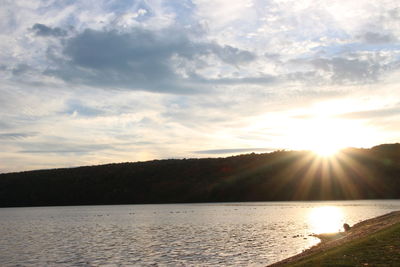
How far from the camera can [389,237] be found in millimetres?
29422

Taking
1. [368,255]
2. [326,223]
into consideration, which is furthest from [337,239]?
[326,223]

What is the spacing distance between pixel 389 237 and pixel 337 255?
535cm

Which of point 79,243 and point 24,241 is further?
point 24,241

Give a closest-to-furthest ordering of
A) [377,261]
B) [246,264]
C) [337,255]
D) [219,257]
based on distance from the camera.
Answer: [377,261], [337,255], [246,264], [219,257]

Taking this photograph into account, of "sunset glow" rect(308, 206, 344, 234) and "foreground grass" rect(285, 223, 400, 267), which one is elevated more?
"foreground grass" rect(285, 223, 400, 267)

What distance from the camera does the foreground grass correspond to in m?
23.2

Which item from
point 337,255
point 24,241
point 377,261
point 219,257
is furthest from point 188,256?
point 24,241

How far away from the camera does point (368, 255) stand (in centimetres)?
2497

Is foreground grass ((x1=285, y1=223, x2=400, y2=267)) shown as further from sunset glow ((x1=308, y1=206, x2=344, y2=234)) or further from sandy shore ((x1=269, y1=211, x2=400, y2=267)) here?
sunset glow ((x1=308, y1=206, x2=344, y2=234))

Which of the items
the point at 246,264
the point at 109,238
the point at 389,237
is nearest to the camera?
the point at 389,237

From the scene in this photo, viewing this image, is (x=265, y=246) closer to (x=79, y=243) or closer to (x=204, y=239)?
(x=204, y=239)

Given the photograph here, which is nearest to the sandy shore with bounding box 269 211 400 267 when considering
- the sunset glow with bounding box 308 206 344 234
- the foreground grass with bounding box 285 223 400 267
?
the foreground grass with bounding box 285 223 400 267

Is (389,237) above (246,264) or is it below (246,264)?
above

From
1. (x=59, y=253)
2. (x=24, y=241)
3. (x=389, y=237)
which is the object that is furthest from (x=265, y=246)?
(x=24, y=241)
